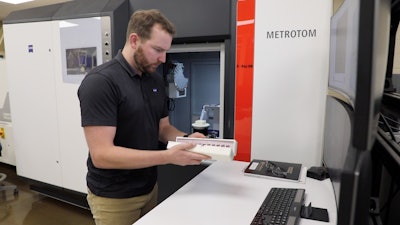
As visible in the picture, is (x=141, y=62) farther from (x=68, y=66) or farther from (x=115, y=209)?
(x=68, y=66)

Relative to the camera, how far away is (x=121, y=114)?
1.27 metres

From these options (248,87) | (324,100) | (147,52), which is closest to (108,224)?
(147,52)

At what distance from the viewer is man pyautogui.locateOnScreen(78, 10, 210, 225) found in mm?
1162

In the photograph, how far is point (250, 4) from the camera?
1.73 meters

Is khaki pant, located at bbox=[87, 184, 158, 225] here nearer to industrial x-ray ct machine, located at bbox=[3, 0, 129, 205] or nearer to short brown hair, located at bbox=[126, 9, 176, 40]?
short brown hair, located at bbox=[126, 9, 176, 40]

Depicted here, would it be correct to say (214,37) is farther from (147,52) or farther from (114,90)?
(114,90)

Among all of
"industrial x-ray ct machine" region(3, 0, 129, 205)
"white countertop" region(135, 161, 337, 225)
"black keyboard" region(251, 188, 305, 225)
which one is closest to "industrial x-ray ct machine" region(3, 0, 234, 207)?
"industrial x-ray ct machine" region(3, 0, 129, 205)

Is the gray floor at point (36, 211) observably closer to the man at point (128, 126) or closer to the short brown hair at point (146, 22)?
the man at point (128, 126)

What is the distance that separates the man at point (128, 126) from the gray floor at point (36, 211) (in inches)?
57.4

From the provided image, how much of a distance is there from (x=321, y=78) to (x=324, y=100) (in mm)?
124

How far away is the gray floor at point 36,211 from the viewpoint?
2568 millimetres

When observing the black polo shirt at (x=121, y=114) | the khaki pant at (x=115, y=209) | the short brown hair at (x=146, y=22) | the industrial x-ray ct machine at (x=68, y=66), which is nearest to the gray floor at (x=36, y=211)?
the industrial x-ray ct machine at (x=68, y=66)

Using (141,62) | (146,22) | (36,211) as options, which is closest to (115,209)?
(141,62)

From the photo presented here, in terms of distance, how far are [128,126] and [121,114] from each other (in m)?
0.07
